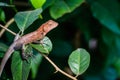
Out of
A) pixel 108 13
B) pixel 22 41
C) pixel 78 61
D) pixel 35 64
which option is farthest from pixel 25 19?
pixel 108 13

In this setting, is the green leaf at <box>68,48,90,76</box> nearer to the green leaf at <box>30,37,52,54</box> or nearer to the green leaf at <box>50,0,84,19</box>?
the green leaf at <box>30,37,52,54</box>

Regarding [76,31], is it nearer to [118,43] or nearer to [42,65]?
[118,43]

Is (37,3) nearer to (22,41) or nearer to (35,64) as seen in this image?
(22,41)

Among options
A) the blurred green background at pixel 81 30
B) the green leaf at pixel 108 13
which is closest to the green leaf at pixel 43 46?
the blurred green background at pixel 81 30

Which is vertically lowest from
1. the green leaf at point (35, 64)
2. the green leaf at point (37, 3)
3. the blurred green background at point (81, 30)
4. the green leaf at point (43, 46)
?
the blurred green background at point (81, 30)

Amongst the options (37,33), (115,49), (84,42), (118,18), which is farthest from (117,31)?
(37,33)

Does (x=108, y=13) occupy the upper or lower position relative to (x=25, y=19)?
lower

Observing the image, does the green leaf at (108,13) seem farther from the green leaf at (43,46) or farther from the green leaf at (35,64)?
the green leaf at (43,46)
